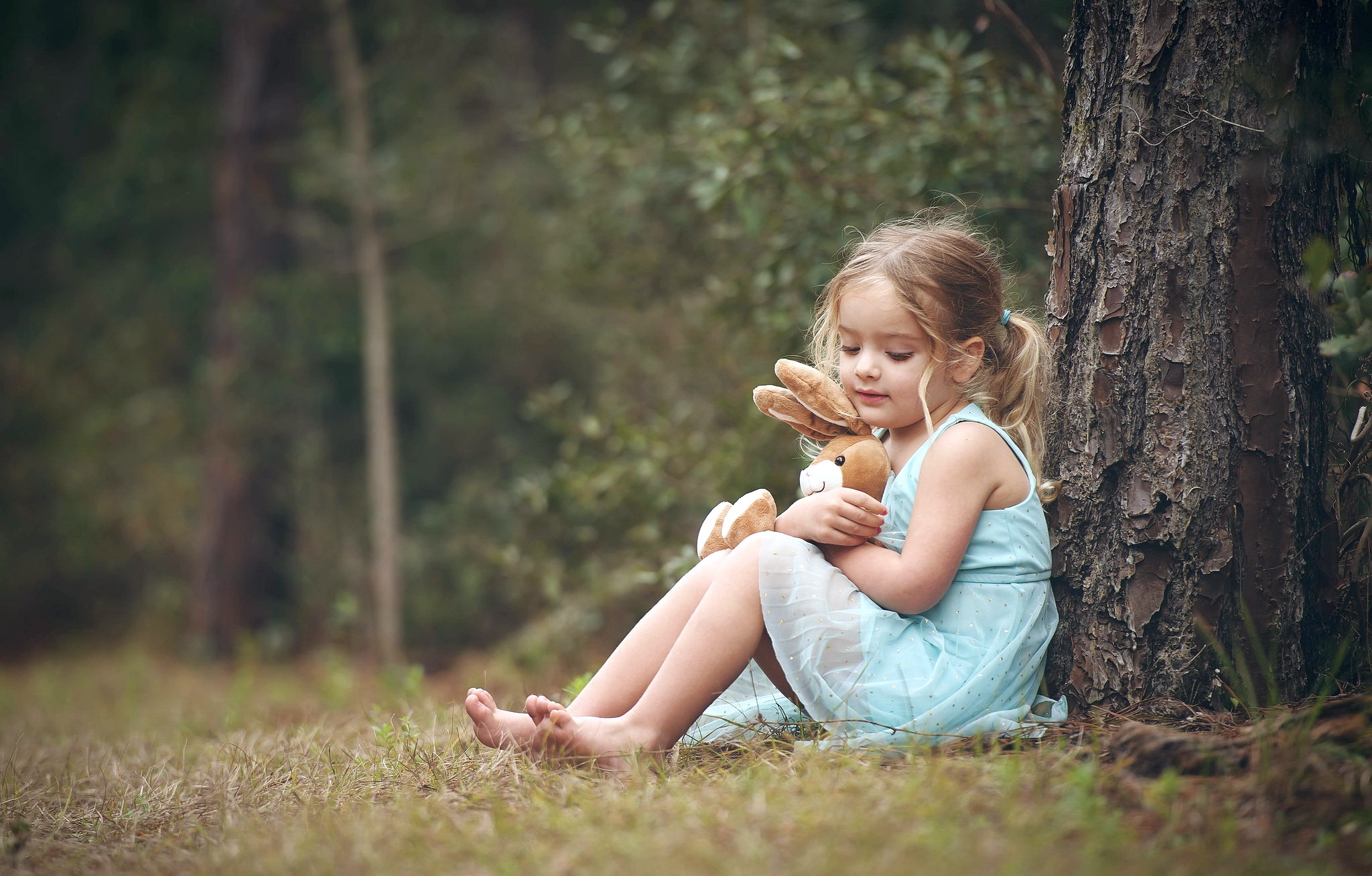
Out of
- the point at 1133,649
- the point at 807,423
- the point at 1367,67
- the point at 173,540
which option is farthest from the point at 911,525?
the point at 173,540

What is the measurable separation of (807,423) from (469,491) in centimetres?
582

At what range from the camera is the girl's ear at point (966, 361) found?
246cm

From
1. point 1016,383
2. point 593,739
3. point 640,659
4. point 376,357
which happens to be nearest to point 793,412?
point 1016,383

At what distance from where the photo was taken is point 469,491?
795 cm

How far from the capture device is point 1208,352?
2281 mm

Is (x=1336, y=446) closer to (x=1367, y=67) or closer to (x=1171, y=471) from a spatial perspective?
(x=1171, y=471)

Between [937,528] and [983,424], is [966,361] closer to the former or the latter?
[983,424]

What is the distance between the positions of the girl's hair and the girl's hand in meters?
0.25

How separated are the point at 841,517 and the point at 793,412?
0.29 meters

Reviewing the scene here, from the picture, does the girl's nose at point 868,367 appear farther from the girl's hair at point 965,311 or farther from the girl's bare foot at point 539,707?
the girl's bare foot at point 539,707

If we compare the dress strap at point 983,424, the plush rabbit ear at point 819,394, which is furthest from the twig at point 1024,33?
the plush rabbit ear at point 819,394

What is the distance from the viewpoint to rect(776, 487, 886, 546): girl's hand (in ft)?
7.50

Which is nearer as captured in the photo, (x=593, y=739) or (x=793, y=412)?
(x=593, y=739)

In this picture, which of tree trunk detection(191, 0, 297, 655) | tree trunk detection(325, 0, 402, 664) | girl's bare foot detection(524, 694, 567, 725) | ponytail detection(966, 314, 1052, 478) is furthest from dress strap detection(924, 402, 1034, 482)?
tree trunk detection(191, 0, 297, 655)
